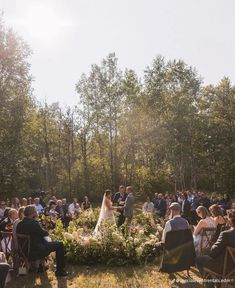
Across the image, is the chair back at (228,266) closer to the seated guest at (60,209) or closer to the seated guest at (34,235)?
the seated guest at (34,235)

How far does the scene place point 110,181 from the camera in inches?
1479

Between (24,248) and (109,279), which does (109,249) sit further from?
(24,248)

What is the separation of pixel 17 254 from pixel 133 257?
2.70m

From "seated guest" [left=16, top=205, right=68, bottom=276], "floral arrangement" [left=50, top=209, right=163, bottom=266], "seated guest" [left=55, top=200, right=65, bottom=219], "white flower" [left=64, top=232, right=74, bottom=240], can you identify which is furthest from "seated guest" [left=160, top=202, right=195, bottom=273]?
"seated guest" [left=55, top=200, right=65, bottom=219]

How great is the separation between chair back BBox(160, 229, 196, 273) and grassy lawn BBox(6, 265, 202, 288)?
59 centimetres

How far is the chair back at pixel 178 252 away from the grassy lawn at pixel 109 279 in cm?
59

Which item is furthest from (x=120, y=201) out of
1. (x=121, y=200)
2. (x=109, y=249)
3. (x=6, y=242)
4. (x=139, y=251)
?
(x=6, y=242)

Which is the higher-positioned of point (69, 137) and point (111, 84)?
point (111, 84)

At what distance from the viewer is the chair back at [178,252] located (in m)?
7.18

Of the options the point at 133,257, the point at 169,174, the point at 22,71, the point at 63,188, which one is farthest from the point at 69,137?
the point at 133,257

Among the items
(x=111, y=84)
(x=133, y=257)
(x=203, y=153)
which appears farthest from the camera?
(x=111, y=84)

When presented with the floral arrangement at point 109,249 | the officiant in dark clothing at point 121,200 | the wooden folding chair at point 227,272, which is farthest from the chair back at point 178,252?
the officiant in dark clothing at point 121,200

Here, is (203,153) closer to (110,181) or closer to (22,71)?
(110,181)

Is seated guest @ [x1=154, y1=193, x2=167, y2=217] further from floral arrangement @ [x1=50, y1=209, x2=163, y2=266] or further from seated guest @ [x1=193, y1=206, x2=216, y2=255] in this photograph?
seated guest @ [x1=193, y1=206, x2=216, y2=255]
